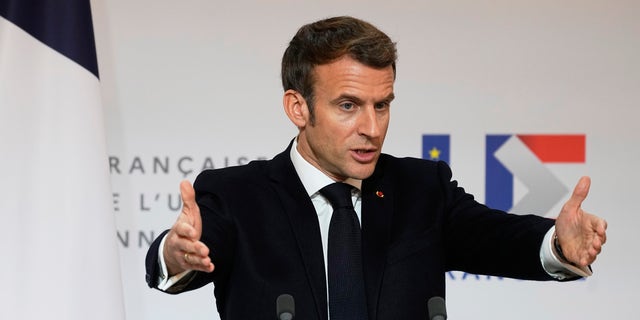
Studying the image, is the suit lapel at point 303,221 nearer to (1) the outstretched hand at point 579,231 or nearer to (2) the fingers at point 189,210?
(2) the fingers at point 189,210

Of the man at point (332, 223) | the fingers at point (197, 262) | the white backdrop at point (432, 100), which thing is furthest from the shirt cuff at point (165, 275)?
the white backdrop at point (432, 100)

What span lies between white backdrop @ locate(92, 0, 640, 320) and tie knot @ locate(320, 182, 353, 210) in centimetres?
154

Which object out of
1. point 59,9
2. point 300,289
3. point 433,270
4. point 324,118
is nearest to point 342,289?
point 300,289

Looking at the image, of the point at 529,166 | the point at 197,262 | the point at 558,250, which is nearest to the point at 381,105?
the point at 558,250

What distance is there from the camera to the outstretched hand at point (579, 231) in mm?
1960

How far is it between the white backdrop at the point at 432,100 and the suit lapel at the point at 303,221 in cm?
149

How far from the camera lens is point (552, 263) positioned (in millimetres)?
→ 2178

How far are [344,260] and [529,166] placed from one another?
1.85 m

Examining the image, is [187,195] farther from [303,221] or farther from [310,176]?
[310,176]

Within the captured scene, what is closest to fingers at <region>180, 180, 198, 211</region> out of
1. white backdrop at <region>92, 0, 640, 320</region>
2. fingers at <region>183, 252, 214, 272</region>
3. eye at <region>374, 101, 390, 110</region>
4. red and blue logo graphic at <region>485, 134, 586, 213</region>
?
fingers at <region>183, 252, 214, 272</region>

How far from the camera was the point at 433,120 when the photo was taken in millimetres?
3855

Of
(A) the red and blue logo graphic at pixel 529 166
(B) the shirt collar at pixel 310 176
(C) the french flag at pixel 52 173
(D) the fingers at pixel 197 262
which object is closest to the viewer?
(D) the fingers at pixel 197 262

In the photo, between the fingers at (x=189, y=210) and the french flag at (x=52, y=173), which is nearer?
the fingers at (x=189, y=210)

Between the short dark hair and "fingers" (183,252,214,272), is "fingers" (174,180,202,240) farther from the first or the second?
the short dark hair
